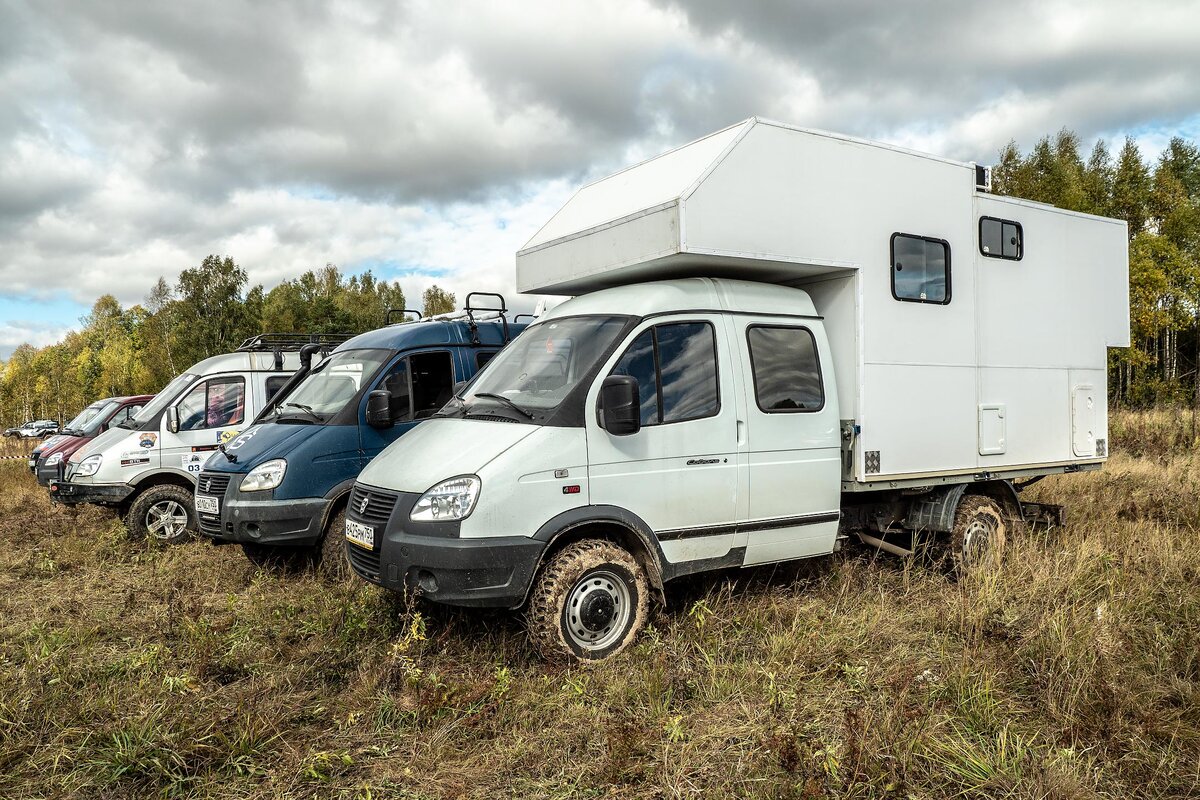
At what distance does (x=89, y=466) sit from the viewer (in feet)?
31.8

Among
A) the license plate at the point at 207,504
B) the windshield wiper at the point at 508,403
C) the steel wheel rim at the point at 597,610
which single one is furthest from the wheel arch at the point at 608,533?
the license plate at the point at 207,504

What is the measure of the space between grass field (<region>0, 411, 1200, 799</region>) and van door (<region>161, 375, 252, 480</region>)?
3223mm

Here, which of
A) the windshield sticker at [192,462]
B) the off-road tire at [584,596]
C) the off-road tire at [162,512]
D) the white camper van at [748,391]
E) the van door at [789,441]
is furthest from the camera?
the windshield sticker at [192,462]

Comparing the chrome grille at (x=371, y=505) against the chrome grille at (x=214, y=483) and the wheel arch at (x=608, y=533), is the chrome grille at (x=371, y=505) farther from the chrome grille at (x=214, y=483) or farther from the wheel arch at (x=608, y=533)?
the chrome grille at (x=214, y=483)

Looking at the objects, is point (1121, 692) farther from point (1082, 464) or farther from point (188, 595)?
point (188, 595)

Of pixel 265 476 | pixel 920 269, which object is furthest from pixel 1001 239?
pixel 265 476

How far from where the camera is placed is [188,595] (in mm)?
6773

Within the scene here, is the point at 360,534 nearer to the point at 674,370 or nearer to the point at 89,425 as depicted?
the point at 674,370

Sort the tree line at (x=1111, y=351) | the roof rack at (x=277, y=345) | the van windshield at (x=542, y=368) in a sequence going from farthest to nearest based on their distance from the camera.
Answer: the tree line at (x=1111, y=351), the roof rack at (x=277, y=345), the van windshield at (x=542, y=368)

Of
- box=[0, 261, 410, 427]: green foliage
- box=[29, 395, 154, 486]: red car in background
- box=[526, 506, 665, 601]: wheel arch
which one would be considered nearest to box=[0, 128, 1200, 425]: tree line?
box=[0, 261, 410, 427]: green foliage

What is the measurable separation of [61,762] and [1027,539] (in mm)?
7235

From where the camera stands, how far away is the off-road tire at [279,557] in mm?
7527

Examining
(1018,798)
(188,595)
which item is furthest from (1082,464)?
(188,595)

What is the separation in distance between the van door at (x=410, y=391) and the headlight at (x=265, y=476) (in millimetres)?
703
